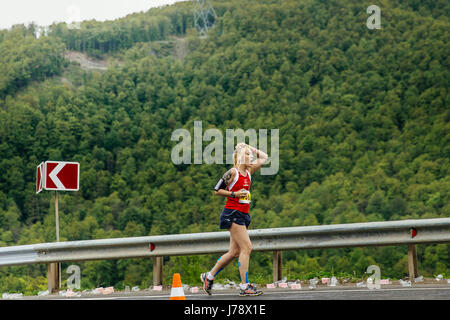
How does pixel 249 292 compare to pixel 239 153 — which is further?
pixel 239 153

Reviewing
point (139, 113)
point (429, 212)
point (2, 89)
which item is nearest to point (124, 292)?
point (429, 212)

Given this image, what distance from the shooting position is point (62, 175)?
11516 millimetres

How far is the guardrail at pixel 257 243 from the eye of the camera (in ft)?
28.1

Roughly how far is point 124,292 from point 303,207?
80444 mm

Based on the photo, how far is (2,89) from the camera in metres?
146

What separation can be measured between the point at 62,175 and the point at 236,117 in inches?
4666

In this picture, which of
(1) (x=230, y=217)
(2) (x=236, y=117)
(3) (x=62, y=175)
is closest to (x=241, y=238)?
(1) (x=230, y=217)

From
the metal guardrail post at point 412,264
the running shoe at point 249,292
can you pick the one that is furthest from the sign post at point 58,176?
the metal guardrail post at point 412,264

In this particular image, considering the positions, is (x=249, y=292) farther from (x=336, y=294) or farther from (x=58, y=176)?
(x=58, y=176)

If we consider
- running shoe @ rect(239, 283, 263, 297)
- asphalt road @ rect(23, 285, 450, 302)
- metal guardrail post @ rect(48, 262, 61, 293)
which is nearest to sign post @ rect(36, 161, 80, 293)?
metal guardrail post @ rect(48, 262, 61, 293)

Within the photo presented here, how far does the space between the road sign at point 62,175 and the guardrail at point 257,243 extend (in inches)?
68.2

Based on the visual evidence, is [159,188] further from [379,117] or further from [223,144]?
[379,117]

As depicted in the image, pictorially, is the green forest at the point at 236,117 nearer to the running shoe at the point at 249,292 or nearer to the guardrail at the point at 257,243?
the guardrail at the point at 257,243

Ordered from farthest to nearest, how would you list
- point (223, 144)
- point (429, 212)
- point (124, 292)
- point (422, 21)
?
point (422, 21)
point (223, 144)
point (429, 212)
point (124, 292)
